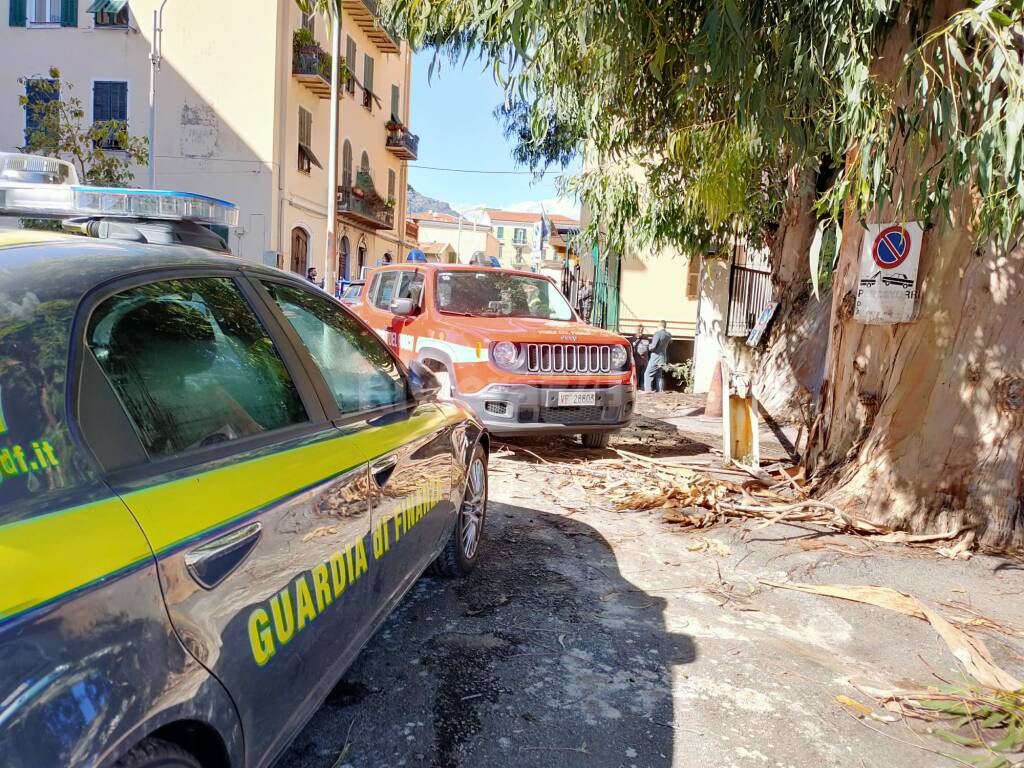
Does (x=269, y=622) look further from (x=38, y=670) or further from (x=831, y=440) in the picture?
(x=831, y=440)

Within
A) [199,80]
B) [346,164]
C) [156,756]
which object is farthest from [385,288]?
[346,164]

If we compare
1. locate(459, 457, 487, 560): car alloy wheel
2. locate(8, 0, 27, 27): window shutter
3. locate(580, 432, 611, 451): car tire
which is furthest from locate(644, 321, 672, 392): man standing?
locate(8, 0, 27, 27): window shutter

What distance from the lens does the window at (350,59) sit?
2864cm

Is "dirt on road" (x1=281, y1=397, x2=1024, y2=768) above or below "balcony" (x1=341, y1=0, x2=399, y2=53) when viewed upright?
below

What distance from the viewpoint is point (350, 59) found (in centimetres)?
2908

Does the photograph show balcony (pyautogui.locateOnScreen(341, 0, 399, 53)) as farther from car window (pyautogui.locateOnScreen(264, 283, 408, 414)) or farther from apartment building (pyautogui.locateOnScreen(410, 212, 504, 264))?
apartment building (pyautogui.locateOnScreen(410, 212, 504, 264))

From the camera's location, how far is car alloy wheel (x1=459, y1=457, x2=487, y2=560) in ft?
13.7

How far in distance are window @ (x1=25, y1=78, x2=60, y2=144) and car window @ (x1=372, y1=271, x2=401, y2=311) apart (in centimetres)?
1645

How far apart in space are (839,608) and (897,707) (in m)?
1.05

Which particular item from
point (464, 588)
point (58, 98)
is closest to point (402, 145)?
point (58, 98)

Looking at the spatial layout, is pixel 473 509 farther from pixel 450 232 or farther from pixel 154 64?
pixel 450 232

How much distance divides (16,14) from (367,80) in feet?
38.3

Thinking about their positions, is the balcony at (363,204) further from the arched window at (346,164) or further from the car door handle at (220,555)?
the car door handle at (220,555)

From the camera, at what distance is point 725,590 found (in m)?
4.31
